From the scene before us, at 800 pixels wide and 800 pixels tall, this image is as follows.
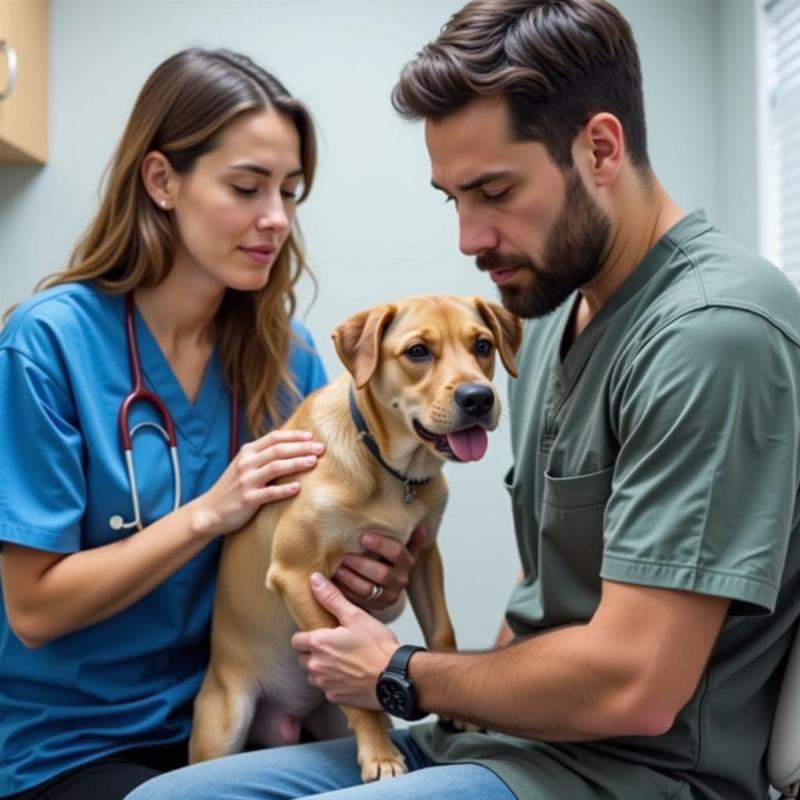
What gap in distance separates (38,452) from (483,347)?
663 millimetres

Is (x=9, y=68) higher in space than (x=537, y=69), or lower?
higher

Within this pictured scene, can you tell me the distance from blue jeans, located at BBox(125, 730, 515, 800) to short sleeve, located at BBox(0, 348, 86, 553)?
1.31 feet

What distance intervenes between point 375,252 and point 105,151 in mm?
671

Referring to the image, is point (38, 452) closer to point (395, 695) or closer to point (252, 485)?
point (252, 485)

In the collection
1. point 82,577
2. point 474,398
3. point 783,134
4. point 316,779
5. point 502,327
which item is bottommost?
point 316,779

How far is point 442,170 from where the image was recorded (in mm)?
1221

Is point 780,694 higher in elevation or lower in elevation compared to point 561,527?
lower

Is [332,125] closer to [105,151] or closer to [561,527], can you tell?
[105,151]

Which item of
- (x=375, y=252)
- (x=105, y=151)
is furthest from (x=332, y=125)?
(x=105, y=151)

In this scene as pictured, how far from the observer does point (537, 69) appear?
1.16 m

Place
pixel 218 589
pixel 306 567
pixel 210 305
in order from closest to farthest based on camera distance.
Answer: pixel 306 567 < pixel 218 589 < pixel 210 305

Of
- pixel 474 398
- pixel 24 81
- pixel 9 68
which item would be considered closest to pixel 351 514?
pixel 474 398

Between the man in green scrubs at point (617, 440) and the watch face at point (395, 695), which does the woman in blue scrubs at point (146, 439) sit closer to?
the watch face at point (395, 695)

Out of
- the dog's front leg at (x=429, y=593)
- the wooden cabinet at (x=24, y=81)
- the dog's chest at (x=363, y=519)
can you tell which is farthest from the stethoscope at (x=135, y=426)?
the wooden cabinet at (x=24, y=81)
